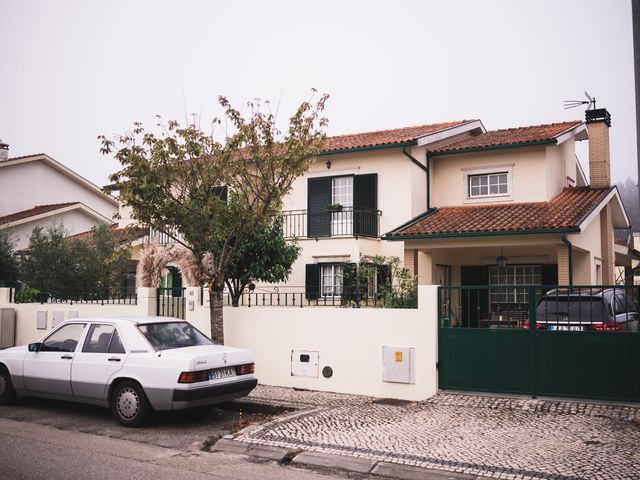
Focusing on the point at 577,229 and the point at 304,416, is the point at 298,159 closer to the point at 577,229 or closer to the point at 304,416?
the point at 304,416

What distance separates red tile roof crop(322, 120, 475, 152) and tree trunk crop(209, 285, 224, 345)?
836 cm

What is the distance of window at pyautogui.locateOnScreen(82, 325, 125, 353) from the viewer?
941 cm

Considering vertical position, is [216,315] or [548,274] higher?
[548,274]

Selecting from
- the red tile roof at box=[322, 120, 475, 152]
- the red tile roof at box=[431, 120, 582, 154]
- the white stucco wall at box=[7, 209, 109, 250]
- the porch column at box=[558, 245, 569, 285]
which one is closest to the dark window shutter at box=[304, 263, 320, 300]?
the red tile roof at box=[322, 120, 475, 152]

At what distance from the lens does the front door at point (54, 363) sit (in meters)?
9.71

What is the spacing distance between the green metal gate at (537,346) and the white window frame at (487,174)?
325 inches

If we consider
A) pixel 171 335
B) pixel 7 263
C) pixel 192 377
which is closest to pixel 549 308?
pixel 192 377

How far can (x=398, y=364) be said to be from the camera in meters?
11.0

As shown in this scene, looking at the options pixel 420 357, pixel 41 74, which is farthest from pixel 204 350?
pixel 41 74

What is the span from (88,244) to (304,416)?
15.9m

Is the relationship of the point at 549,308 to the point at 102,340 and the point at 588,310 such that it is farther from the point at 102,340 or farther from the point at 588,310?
the point at 102,340

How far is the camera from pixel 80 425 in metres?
9.15

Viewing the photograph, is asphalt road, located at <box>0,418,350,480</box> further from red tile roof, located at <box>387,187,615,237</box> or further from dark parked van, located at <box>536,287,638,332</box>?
red tile roof, located at <box>387,187,615,237</box>

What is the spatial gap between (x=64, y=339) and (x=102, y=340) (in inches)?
36.7
